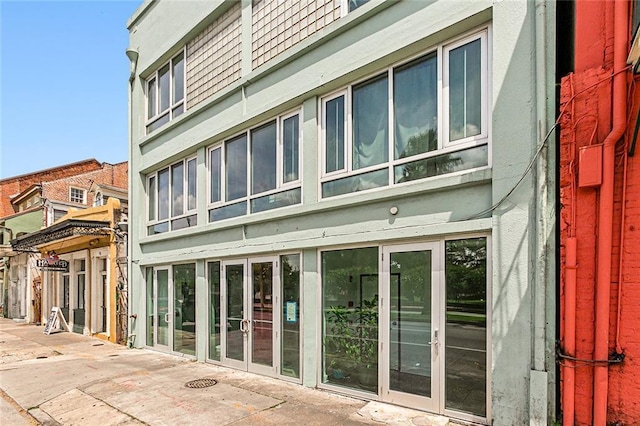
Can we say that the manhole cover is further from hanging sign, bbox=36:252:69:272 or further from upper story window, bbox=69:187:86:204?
upper story window, bbox=69:187:86:204

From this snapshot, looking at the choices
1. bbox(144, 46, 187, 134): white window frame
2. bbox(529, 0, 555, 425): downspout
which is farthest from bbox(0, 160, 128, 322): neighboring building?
bbox(529, 0, 555, 425): downspout

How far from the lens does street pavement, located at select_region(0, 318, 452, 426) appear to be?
594 cm

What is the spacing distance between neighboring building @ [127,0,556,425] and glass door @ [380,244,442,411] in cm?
2

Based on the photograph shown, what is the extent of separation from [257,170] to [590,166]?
6142 millimetres

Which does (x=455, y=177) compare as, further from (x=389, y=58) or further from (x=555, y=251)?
(x=389, y=58)

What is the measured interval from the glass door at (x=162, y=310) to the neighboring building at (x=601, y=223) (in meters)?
9.46

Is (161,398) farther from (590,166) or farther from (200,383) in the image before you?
(590,166)

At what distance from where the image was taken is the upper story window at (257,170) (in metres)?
8.09

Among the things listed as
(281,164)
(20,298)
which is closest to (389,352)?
(281,164)

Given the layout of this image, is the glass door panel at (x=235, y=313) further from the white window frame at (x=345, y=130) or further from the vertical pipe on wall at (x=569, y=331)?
the vertical pipe on wall at (x=569, y=331)

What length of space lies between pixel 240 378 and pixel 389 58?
6.48 metres

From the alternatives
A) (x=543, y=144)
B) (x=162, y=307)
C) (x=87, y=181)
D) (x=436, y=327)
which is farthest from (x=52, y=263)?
(x=543, y=144)

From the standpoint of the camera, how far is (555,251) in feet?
15.9

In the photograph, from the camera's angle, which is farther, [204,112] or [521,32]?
[204,112]
